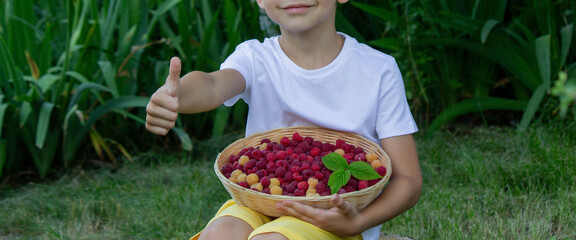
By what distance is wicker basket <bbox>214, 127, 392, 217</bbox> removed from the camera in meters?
1.25

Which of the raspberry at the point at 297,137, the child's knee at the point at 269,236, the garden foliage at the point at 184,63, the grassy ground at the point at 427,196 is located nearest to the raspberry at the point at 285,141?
the raspberry at the point at 297,137

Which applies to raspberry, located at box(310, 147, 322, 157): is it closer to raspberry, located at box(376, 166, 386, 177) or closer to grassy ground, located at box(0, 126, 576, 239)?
raspberry, located at box(376, 166, 386, 177)

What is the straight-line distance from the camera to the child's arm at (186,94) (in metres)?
1.17

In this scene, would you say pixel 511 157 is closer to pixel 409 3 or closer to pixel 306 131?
pixel 409 3

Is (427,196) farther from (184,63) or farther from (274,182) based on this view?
(184,63)

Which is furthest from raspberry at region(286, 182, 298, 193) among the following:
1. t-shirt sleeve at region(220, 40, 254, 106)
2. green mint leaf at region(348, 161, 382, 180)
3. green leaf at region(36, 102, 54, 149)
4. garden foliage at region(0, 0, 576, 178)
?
green leaf at region(36, 102, 54, 149)

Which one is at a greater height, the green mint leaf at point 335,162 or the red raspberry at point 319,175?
the green mint leaf at point 335,162

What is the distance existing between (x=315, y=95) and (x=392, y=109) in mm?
185

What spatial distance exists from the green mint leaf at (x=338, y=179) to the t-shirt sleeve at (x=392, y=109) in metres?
0.26

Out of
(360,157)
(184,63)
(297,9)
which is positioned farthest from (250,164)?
(184,63)

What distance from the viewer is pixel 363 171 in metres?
1.29

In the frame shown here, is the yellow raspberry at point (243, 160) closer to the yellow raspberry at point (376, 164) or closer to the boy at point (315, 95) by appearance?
the boy at point (315, 95)

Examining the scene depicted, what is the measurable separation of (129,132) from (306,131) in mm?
1778

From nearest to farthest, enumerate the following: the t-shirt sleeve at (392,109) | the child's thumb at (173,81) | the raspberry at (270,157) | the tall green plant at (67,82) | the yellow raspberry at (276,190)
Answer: the child's thumb at (173,81)
the yellow raspberry at (276,190)
the raspberry at (270,157)
the t-shirt sleeve at (392,109)
the tall green plant at (67,82)
